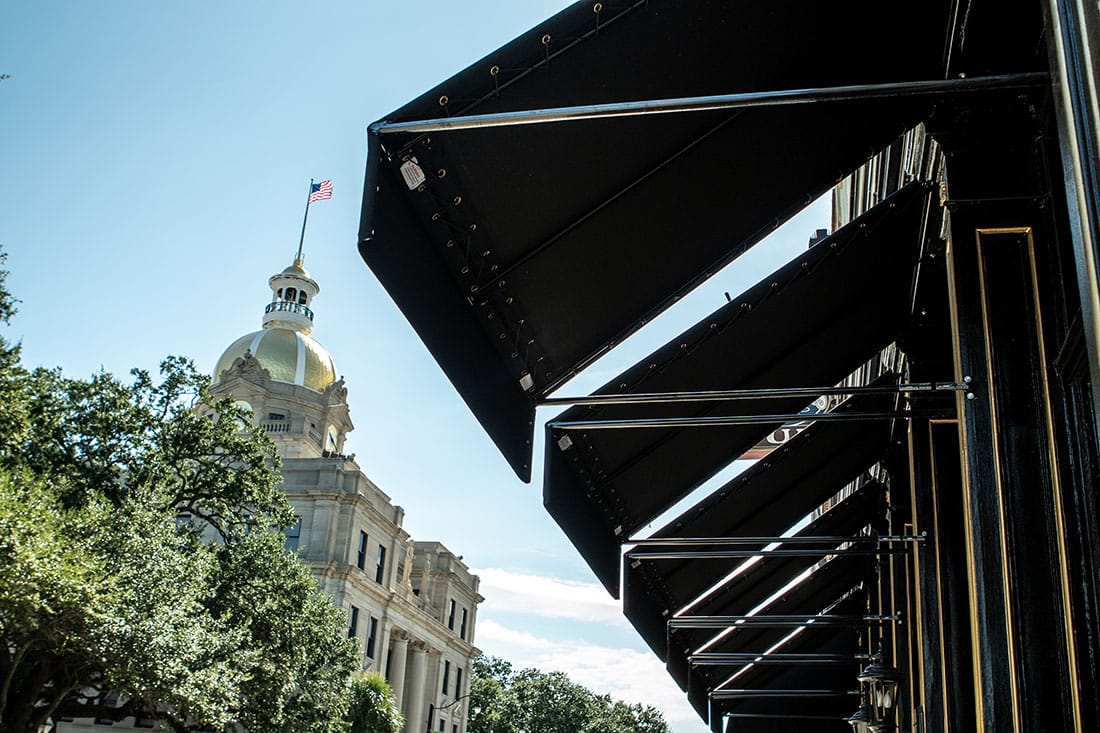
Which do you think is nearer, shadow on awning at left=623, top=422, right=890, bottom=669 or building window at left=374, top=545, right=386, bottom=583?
shadow on awning at left=623, top=422, right=890, bottom=669

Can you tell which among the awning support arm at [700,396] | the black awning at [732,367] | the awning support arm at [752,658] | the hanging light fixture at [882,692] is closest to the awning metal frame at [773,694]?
the awning support arm at [752,658]

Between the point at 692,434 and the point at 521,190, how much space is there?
358 centimetres

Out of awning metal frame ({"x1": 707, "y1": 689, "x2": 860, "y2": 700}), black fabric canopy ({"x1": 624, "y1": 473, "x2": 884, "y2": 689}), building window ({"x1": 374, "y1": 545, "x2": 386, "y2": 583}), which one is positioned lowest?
Answer: awning metal frame ({"x1": 707, "y1": 689, "x2": 860, "y2": 700})

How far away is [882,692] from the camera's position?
10070 mm

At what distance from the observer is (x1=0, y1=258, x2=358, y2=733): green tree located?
2238 centimetres

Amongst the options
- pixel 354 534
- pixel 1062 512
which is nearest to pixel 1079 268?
pixel 1062 512

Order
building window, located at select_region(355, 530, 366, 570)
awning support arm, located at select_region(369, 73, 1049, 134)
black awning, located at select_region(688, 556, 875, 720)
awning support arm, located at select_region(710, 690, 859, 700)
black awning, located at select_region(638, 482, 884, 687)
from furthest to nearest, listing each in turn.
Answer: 1. building window, located at select_region(355, 530, 366, 570)
2. awning support arm, located at select_region(710, 690, 859, 700)
3. black awning, located at select_region(688, 556, 875, 720)
4. black awning, located at select_region(638, 482, 884, 687)
5. awning support arm, located at select_region(369, 73, 1049, 134)

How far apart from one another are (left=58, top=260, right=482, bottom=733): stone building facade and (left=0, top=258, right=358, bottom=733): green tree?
9.91 metres

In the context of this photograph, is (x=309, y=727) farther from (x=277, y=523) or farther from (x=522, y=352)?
(x=522, y=352)

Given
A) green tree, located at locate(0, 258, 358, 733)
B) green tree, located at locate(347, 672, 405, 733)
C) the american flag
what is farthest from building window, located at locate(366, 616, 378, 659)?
the american flag

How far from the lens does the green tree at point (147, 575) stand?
2238cm

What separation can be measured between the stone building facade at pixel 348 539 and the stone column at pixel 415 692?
62mm

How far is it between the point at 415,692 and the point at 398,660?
334 cm

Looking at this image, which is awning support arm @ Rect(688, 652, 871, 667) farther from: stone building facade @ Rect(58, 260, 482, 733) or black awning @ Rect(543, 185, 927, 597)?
stone building facade @ Rect(58, 260, 482, 733)
